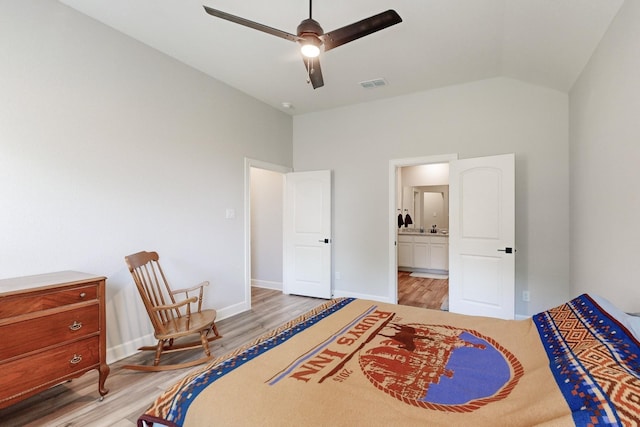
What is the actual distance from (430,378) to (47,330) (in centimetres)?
225

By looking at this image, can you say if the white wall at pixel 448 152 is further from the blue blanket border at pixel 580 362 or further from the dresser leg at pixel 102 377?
the dresser leg at pixel 102 377

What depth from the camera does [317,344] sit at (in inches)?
60.4

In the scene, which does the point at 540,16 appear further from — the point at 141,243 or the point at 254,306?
the point at 254,306

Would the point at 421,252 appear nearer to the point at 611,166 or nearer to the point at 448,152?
the point at 448,152

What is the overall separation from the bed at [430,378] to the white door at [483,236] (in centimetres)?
206

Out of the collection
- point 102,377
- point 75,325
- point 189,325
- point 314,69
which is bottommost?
point 102,377

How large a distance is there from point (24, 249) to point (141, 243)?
87 cm

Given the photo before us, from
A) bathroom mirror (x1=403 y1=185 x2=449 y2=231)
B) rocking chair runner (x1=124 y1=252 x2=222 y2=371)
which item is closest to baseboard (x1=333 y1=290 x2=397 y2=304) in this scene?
rocking chair runner (x1=124 y1=252 x2=222 y2=371)

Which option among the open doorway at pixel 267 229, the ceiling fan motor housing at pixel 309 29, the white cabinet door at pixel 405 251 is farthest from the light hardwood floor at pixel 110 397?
the white cabinet door at pixel 405 251

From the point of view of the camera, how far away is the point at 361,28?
2006 millimetres

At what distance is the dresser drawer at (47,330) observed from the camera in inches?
69.2

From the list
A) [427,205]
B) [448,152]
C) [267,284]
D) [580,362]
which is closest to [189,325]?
[580,362]

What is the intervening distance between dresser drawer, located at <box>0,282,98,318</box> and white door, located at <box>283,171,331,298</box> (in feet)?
10.3

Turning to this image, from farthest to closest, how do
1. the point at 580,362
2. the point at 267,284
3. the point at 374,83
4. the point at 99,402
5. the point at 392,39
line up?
1. the point at 267,284
2. the point at 374,83
3. the point at 392,39
4. the point at 99,402
5. the point at 580,362
